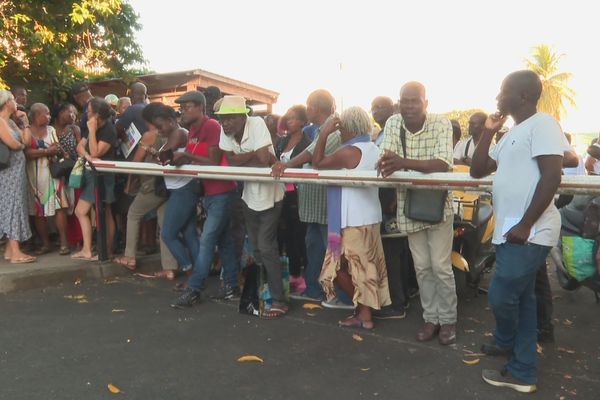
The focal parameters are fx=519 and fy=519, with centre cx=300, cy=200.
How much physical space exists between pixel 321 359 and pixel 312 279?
155 centimetres

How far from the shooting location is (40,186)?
602 centimetres

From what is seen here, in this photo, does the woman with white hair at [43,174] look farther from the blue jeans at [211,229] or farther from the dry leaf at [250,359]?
the dry leaf at [250,359]

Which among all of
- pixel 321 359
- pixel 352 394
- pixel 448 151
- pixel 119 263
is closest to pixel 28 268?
pixel 119 263

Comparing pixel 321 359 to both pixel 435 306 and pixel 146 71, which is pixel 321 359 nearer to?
pixel 435 306

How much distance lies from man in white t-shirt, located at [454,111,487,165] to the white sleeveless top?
7.21 ft

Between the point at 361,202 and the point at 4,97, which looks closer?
the point at 361,202

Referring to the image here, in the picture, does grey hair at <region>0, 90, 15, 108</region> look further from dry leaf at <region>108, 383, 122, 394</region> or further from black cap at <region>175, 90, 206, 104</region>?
dry leaf at <region>108, 383, 122, 394</region>

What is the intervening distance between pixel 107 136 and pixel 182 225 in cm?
151

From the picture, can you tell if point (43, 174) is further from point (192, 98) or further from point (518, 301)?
point (518, 301)

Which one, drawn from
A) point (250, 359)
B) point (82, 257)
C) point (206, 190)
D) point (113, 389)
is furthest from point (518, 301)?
point (82, 257)

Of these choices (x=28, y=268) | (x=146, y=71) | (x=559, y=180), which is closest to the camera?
(x=559, y=180)

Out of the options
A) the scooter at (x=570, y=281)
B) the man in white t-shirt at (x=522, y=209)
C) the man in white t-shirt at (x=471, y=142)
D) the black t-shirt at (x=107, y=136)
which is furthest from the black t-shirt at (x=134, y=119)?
the scooter at (x=570, y=281)

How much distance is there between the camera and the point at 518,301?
3.11 m

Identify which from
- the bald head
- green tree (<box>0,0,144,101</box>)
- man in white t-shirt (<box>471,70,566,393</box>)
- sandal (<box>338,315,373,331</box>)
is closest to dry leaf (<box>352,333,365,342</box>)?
sandal (<box>338,315,373,331</box>)
